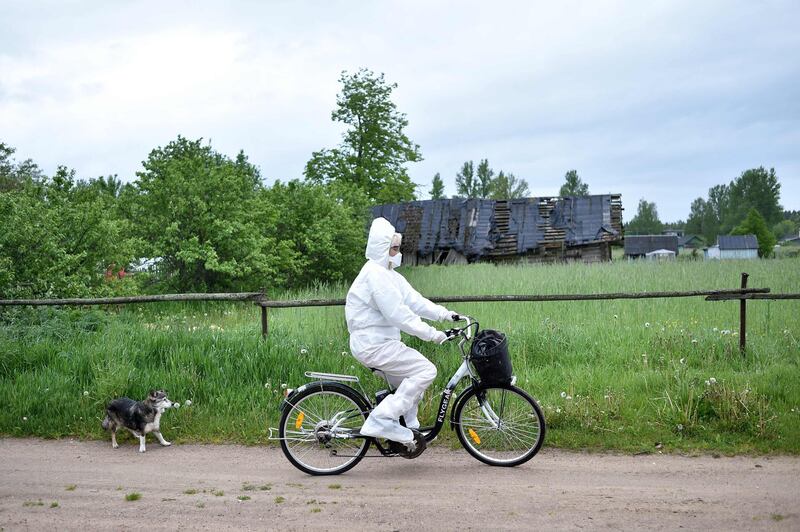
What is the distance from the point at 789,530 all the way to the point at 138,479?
4.80 metres

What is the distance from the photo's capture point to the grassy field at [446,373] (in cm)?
686

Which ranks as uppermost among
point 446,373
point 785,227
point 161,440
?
point 785,227

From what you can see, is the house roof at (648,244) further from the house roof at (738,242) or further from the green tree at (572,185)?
the green tree at (572,185)

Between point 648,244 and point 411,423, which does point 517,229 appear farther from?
point 648,244

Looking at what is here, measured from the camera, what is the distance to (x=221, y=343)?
879 cm

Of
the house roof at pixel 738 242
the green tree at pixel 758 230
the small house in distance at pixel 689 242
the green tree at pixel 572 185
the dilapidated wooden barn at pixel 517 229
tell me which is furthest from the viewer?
the green tree at pixel 572 185

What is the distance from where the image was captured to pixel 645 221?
105 meters

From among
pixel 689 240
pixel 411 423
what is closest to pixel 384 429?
pixel 411 423

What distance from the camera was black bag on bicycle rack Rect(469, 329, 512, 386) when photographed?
18.9ft

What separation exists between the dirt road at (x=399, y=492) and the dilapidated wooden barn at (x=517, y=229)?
3462cm

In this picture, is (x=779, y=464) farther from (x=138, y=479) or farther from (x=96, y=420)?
(x=96, y=420)

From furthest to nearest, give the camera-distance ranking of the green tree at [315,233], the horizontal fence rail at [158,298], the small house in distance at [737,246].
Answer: the small house in distance at [737,246]
the green tree at [315,233]
the horizontal fence rail at [158,298]

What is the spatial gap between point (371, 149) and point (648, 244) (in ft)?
133

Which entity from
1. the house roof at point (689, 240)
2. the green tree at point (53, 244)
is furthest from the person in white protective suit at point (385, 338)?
the house roof at point (689, 240)
